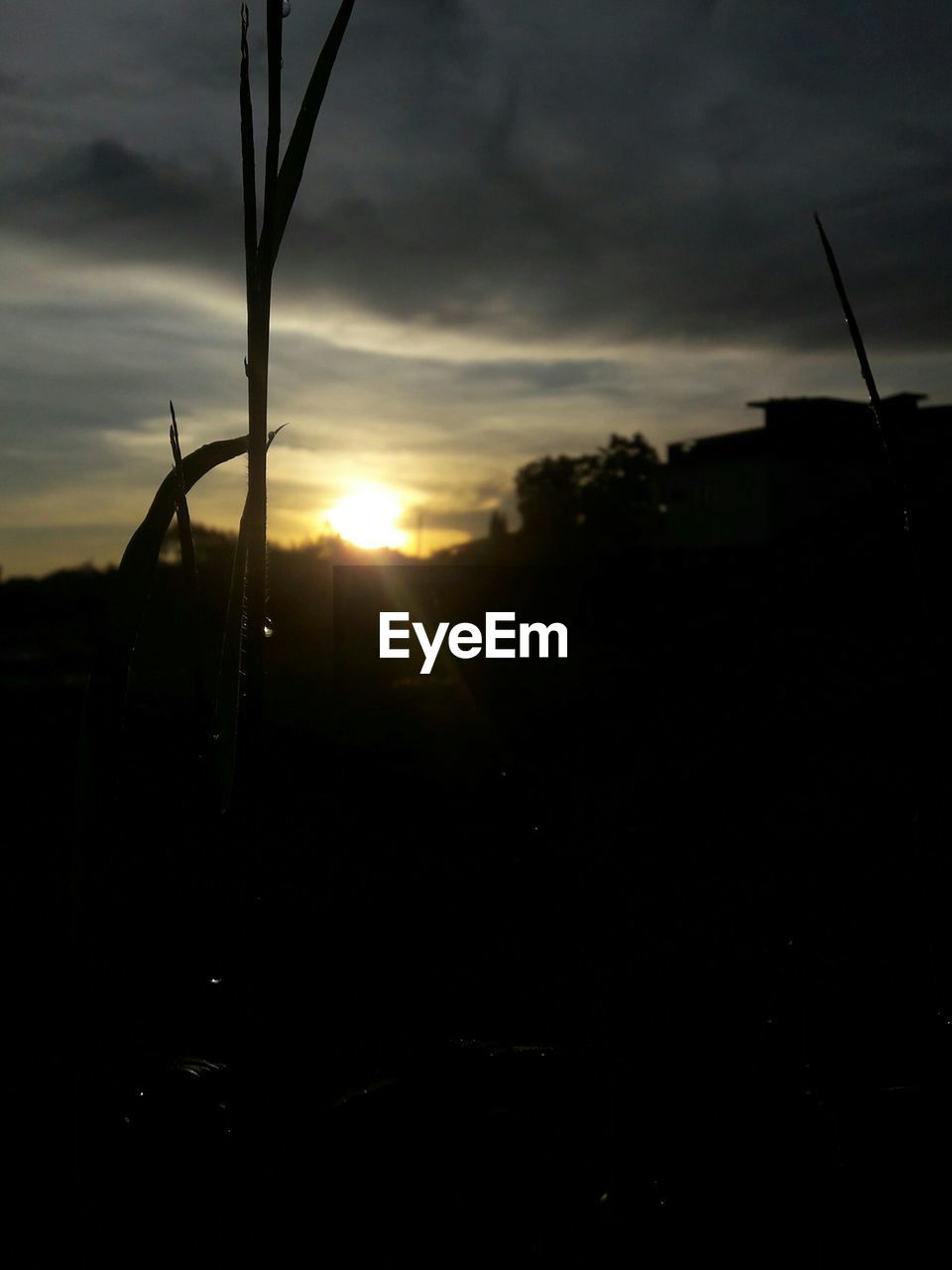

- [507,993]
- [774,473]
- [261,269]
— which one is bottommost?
[507,993]

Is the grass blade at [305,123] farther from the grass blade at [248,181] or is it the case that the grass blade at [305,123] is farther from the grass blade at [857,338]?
the grass blade at [857,338]

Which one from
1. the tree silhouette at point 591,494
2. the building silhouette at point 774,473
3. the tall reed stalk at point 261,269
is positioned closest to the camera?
the tall reed stalk at point 261,269

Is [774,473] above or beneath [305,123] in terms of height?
above

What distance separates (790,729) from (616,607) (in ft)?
13.9

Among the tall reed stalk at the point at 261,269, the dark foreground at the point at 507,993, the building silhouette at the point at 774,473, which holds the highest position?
the building silhouette at the point at 774,473

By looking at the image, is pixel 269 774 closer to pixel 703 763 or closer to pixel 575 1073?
pixel 703 763

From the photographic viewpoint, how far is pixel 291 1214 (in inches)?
32.9

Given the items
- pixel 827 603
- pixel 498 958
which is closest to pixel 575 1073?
pixel 498 958

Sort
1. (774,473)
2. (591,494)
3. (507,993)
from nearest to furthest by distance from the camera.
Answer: (507,993), (774,473), (591,494)

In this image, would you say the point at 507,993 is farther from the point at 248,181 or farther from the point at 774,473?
the point at 774,473

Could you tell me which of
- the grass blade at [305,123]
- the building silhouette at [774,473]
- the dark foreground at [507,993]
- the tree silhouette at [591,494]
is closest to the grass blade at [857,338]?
the dark foreground at [507,993]

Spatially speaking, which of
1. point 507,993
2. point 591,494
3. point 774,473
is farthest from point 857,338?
point 591,494

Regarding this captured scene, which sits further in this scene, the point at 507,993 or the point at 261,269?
the point at 507,993

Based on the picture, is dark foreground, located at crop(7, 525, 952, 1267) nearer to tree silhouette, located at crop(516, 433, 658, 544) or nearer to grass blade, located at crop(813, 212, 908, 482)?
grass blade, located at crop(813, 212, 908, 482)
